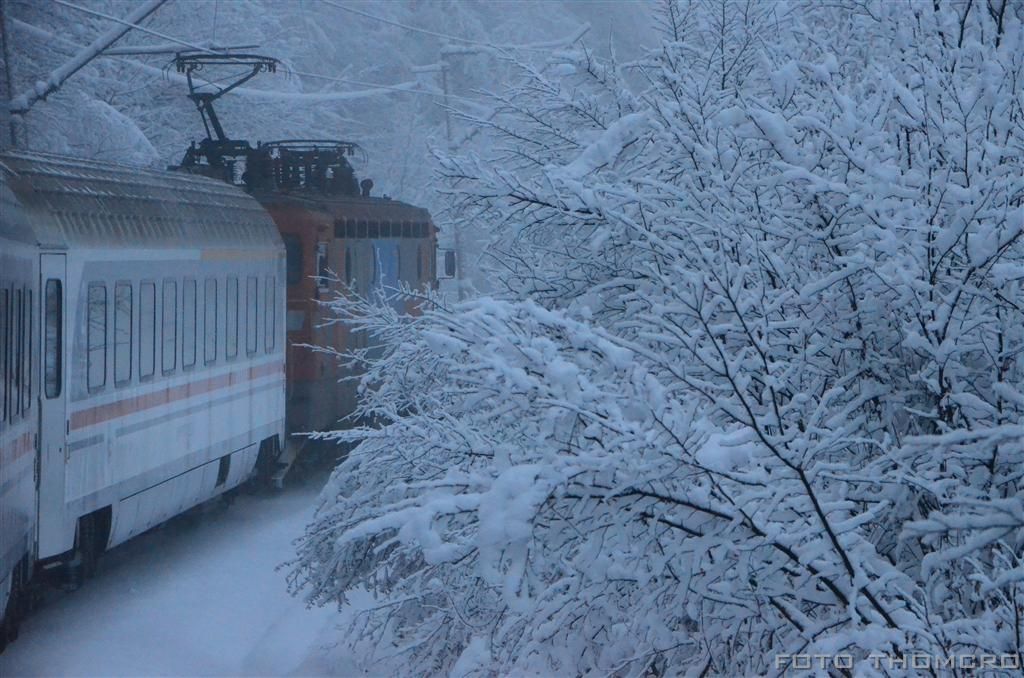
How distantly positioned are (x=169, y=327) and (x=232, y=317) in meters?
1.68

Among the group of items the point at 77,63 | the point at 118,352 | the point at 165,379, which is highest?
the point at 77,63

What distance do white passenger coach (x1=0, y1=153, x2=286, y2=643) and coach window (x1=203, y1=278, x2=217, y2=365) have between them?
0.08 ft

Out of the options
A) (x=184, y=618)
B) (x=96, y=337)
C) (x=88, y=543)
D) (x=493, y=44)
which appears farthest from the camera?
(x=493, y=44)

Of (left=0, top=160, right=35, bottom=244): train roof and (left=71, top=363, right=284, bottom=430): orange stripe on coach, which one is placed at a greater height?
(left=0, top=160, right=35, bottom=244): train roof

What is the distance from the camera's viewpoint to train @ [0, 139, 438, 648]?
8484 millimetres

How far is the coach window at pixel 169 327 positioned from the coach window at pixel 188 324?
0.57ft

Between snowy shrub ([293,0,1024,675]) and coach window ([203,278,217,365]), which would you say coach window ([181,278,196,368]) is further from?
snowy shrub ([293,0,1024,675])

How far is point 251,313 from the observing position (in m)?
13.6

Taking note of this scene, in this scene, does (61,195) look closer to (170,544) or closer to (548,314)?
(170,544)

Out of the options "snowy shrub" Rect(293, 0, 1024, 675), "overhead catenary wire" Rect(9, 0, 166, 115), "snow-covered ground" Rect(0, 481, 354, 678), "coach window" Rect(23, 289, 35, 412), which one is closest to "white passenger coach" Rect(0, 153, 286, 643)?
"coach window" Rect(23, 289, 35, 412)

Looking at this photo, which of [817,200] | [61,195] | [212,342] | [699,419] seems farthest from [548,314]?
[212,342]

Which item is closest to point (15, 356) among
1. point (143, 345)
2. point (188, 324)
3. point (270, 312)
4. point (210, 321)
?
point (143, 345)

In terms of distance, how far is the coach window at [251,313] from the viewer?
44.0 feet

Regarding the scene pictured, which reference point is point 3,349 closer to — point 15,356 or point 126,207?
point 15,356
